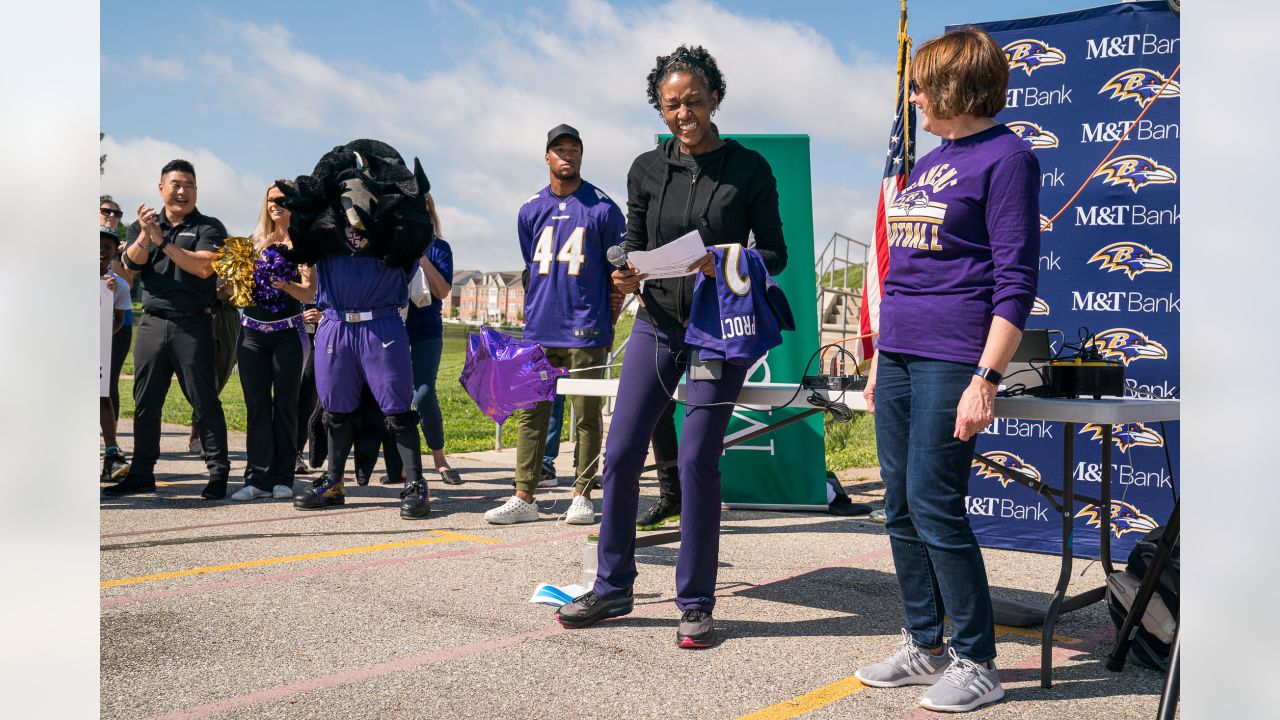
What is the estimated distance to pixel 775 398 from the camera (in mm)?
4258

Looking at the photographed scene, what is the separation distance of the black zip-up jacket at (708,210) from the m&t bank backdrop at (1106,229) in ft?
8.53

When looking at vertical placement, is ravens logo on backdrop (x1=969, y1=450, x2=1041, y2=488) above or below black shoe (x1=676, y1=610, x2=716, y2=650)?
above

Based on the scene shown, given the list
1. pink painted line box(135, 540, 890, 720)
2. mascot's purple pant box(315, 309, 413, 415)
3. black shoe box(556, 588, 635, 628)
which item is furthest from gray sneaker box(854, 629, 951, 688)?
mascot's purple pant box(315, 309, 413, 415)

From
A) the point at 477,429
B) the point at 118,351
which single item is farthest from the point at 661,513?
the point at 477,429

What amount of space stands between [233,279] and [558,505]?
2.75 meters

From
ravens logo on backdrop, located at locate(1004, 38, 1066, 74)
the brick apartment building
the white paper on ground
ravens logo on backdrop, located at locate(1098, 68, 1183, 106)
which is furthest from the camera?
the brick apartment building

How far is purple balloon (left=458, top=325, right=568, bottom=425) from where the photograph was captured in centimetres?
582

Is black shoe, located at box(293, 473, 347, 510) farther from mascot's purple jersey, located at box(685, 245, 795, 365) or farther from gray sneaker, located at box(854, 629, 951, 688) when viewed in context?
gray sneaker, located at box(854, 629, 951, 688)

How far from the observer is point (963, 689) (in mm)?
3340

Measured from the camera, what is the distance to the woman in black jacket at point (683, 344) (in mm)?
4043

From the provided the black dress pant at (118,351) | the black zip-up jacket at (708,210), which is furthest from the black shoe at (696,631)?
the black dress pant at (118,351)

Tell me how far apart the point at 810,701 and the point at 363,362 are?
4.32 m
